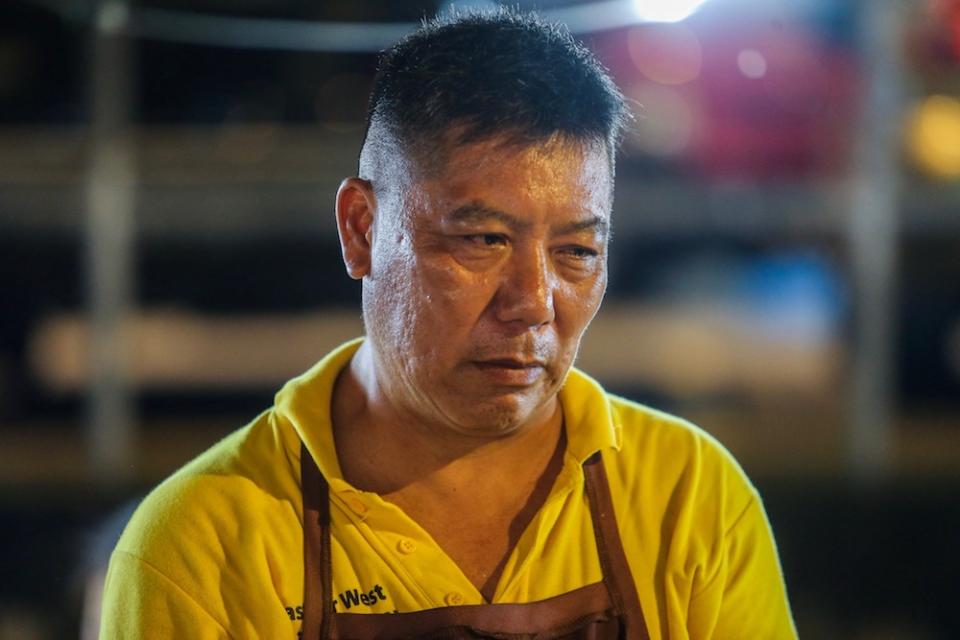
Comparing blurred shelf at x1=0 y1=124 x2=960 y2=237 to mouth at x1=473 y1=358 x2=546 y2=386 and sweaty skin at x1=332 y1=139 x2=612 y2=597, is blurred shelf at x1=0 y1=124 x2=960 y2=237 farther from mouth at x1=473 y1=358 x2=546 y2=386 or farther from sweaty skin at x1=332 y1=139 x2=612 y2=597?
mouth at x1=473 y1=358 x2=546 y2=386

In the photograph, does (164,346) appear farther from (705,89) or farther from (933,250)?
(933,250)

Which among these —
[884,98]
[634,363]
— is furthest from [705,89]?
[634,363]

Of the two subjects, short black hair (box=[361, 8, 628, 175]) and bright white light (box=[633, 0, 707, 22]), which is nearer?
short black hair (box=[361, 8, 628, 175])

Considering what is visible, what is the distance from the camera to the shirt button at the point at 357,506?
1413 mm

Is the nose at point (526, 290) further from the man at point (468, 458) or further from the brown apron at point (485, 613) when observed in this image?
the brown apron at point (485, 613)

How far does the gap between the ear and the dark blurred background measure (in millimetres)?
2207

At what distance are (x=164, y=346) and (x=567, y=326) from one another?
Result: 3952 mm

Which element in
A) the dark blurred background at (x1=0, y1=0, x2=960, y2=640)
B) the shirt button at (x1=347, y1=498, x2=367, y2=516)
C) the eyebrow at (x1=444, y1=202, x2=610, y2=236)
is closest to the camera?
the eyebrow at (x1=444, y1=202, x2=610, y2=236)

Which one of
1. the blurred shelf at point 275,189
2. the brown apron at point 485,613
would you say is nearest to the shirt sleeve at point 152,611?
the brown apron at point 485,613

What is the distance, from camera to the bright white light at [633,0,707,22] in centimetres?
183

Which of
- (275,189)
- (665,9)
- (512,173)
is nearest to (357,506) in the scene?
(512,173)

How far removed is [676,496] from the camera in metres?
1.47

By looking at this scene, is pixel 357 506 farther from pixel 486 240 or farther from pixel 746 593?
pixel 746 593

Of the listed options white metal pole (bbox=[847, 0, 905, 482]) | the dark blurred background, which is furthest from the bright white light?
white metal pole (bbox=[847, 0, 905, 482])
